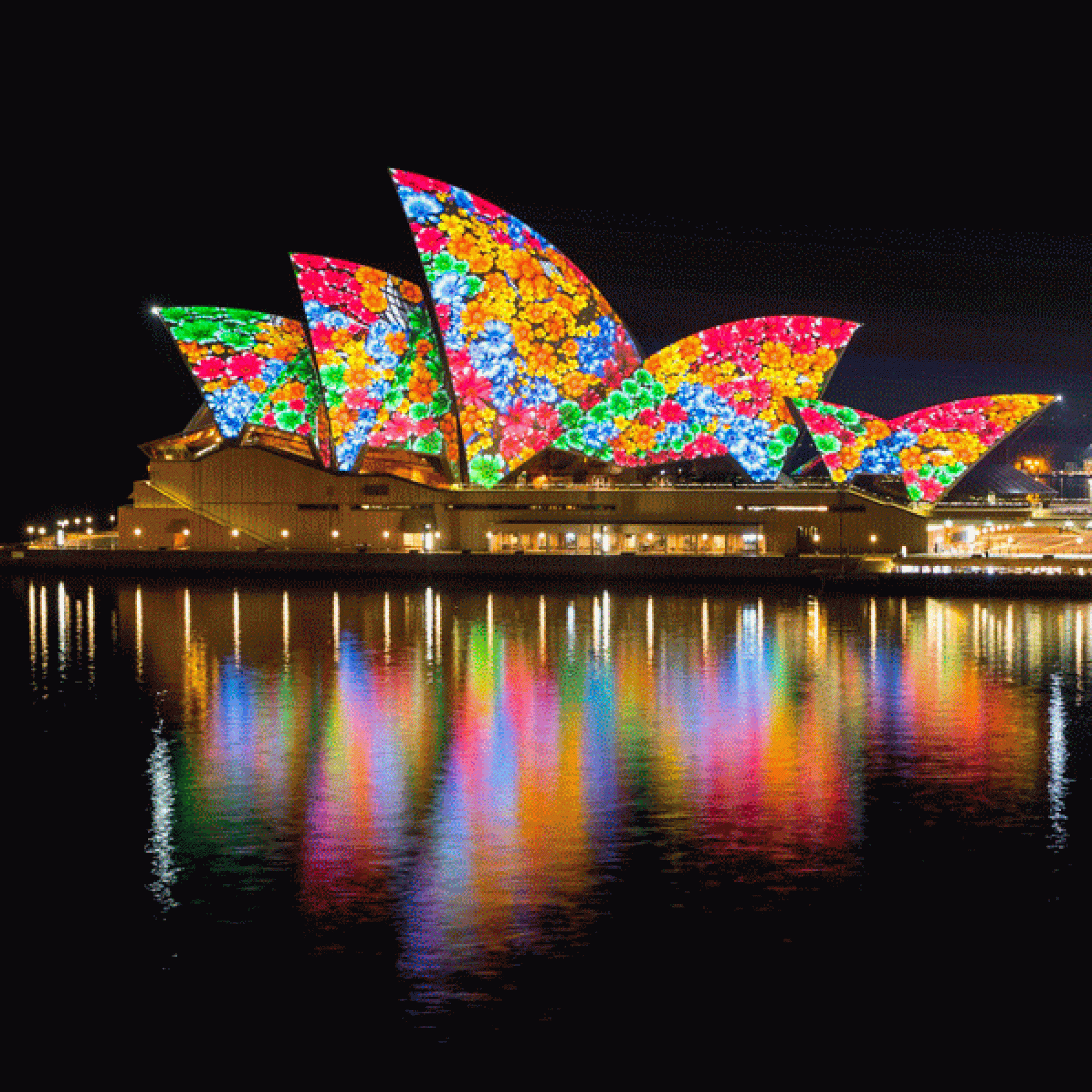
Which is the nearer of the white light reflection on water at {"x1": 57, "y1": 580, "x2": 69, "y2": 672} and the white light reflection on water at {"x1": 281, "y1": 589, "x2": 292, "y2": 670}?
the white light reflection on water at {"x1": 281, "y1": 589, "x2": 292, "y2": 670}

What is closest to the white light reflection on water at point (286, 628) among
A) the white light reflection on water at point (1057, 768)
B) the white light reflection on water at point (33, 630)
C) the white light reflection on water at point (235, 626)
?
the white light reflection on water at point (235, 626)

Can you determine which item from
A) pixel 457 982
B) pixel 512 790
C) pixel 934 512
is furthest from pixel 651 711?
pixel 934 512

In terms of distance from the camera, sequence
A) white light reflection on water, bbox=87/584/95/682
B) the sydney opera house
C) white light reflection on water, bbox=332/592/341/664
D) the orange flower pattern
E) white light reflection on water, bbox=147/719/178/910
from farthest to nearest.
A: the orange flower pattern < the sydney opera house < white light reflection on water, bbox=332/592/341/664 < white light reflection on water, bbox=87/584/95/682 < white light reflection on water, bbox=147/719/178/910

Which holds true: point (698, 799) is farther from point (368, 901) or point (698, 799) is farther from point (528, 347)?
point (528, 347)

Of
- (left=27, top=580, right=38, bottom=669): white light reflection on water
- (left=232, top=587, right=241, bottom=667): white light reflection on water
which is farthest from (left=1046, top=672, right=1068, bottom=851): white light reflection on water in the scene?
(left=27, top=580, right=38, bottom=669): white light reflection on water

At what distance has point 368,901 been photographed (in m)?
12.4

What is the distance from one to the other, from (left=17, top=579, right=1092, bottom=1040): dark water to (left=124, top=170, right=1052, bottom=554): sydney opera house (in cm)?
1447

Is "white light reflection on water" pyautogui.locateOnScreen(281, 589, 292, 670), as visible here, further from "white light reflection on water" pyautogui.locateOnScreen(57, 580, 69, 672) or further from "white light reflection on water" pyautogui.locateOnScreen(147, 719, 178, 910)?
"white light reflection on water" pyautogui.locateOnScreen(147, 719, 178, 910)

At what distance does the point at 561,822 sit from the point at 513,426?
94.4ft

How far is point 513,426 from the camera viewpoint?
4331 centimetres

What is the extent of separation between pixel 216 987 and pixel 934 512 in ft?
130

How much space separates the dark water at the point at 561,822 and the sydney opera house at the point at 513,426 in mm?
14469

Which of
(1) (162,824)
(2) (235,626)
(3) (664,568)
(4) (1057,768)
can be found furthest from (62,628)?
(4) (1057,768)

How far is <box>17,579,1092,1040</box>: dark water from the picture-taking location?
11.0 metres
